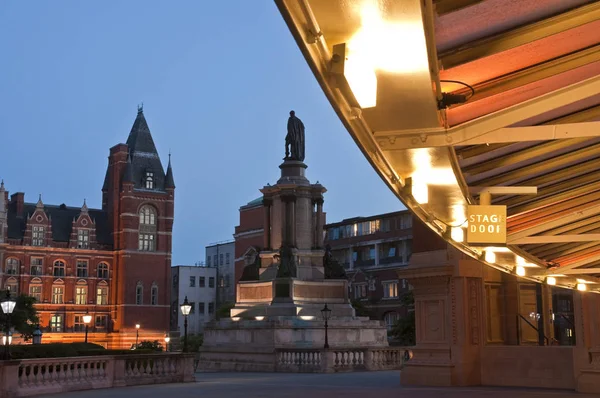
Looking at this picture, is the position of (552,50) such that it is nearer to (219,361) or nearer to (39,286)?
(219,361)

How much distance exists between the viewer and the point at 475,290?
26141 millimetres

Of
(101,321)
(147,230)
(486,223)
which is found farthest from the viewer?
(147,230)

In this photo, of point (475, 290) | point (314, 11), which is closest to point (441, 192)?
point (314, 11)

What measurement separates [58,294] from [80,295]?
264 cm

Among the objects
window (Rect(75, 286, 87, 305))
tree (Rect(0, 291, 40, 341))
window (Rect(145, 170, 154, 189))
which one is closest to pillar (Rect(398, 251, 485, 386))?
tree (Rect(0, 291, 40, 341))

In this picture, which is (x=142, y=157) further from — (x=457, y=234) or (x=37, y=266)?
(x=457, y=234)

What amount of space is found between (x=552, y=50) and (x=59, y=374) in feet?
76.5

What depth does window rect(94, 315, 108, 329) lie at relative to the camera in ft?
327

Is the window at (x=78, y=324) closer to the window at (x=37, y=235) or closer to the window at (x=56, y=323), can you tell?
the window at (x=56, y=323)

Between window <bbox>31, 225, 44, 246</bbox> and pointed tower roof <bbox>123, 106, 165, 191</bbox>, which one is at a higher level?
pointed tower roof <bbox>123, 106, 165, 191</bbox>

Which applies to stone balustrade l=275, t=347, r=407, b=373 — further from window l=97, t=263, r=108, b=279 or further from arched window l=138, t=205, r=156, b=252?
arched window l=138, t=205, r=156, b=252

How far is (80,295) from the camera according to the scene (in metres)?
100

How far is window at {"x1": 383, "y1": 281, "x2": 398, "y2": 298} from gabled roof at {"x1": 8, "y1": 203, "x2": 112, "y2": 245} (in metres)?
34.8

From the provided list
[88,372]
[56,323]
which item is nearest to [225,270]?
[56,323]
